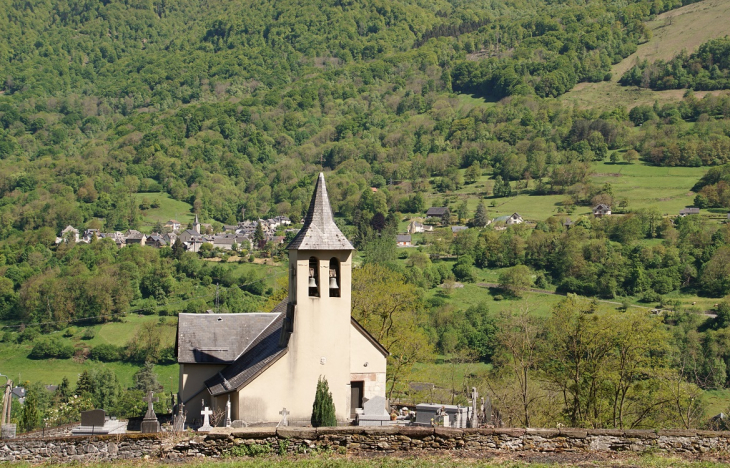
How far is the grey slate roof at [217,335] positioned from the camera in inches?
1309

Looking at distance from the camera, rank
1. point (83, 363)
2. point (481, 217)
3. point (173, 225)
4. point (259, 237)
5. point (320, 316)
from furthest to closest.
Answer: point (173, 225) < point (259, 237) < point (481, 217) < point (83, 363) < point (320, 316)

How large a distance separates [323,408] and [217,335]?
319 inches

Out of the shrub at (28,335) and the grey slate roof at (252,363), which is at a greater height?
the shrub at (28,335)

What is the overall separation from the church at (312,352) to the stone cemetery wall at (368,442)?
10345 mm

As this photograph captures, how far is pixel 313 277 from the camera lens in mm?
29656

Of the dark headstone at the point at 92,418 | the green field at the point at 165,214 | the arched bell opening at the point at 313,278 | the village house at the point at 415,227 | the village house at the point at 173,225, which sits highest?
the green field at the point at 165,214

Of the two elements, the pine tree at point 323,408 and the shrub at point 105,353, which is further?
the shrub at point 105,353

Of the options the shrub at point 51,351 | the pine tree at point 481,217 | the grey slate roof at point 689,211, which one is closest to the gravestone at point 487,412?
the shrub at point 51,351

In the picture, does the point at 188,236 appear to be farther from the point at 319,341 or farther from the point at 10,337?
the point at 319,341

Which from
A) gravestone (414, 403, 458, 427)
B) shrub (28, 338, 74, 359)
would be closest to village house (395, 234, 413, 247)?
shrub (28, 338, 74, 359)

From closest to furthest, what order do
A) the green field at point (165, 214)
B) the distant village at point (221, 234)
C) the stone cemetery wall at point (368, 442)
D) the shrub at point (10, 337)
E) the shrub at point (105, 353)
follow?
1. the stone cemetery wall at point (368, 442)
2. the shrub at point (105, 353)
3. the shrub at point (10, 337)
4. the distant village at point (221, 234)
5. the green field at point (165, 214)

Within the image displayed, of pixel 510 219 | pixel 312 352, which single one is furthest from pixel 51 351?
pixel 510 219

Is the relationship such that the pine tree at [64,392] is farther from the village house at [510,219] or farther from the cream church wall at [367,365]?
the village house at [510,219]

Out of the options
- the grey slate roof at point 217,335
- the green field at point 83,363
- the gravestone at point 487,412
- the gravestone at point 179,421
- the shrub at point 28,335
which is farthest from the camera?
the shrub at point 28,335
